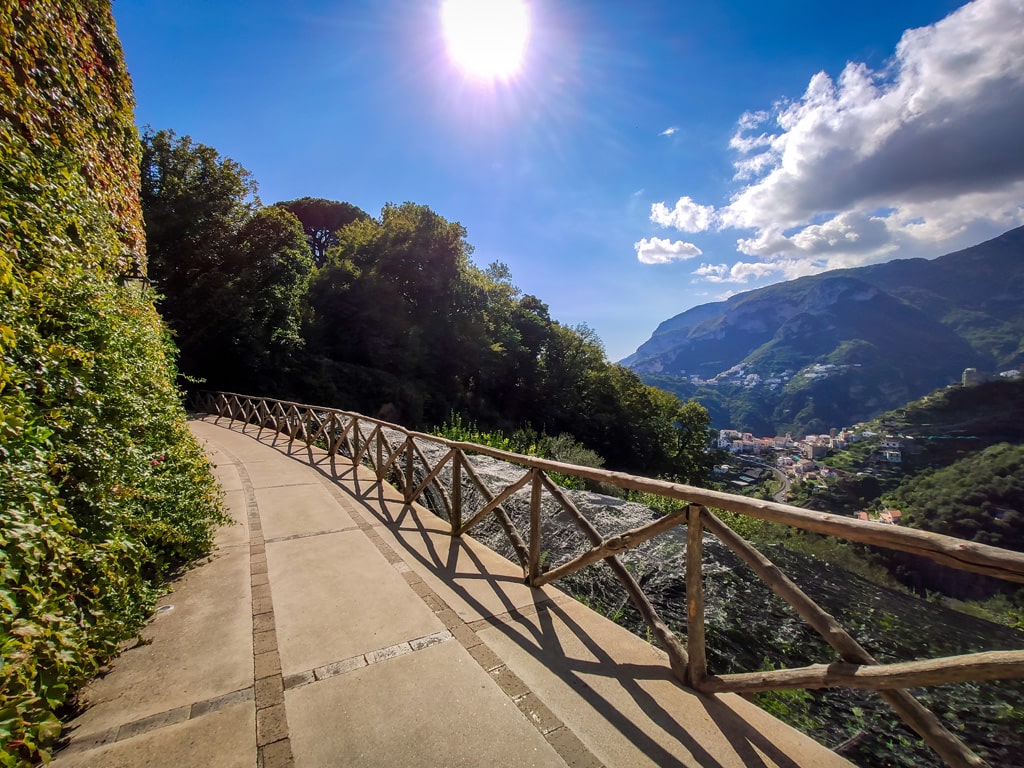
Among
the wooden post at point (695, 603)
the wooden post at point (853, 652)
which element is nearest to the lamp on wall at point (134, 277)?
the wooden post at point (695, 603)

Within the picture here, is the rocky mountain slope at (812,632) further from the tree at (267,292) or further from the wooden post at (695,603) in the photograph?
the tree at (267,292)

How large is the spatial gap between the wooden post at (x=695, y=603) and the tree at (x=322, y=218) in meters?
34.4

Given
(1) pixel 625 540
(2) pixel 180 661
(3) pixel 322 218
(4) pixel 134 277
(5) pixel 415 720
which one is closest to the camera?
(5) pixel 415 720

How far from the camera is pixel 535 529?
315cm

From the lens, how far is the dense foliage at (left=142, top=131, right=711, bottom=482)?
51.3 feet

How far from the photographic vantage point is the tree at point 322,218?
31.4 meters

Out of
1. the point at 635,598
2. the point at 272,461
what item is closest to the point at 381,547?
the point at 635,598

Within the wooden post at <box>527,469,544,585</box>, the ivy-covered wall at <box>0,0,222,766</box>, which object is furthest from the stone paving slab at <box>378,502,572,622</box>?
the ivy-covered wall at <box>0,0,222,766</box>

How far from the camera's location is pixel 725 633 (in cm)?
259

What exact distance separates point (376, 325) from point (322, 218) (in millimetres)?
17362

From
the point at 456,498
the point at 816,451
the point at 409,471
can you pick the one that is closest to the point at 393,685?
the point at 456,498

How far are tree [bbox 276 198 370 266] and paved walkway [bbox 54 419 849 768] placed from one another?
108ft

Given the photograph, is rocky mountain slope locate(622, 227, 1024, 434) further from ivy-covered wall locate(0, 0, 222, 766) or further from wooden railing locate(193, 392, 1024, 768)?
ivy-covered wall locate(0, 0, 222, 766)

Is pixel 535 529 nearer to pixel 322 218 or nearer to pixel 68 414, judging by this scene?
pixel 68 414
